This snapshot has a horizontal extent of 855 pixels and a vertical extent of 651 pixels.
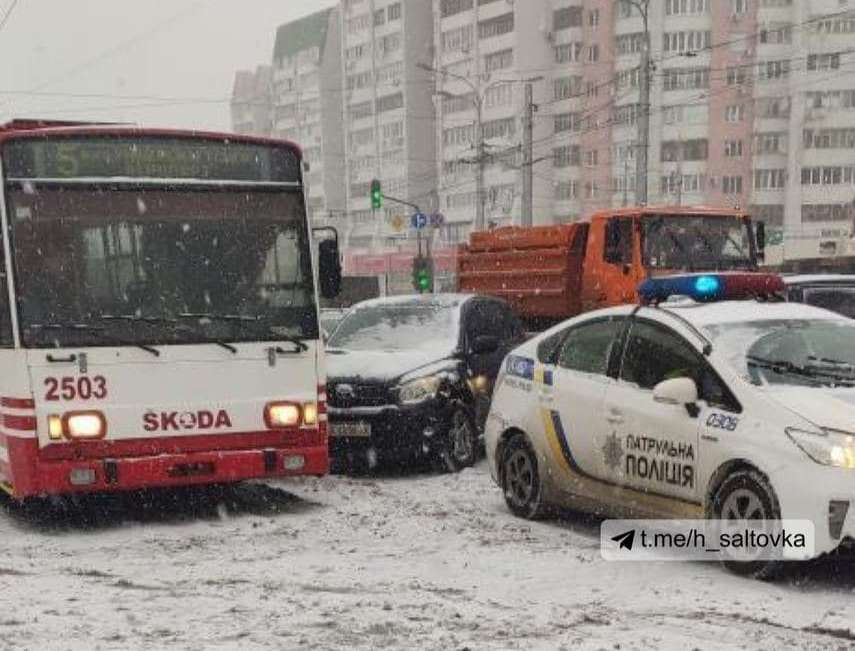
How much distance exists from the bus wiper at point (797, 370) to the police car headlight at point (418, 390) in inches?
165

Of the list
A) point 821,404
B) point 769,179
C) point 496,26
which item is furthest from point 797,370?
point 496,26

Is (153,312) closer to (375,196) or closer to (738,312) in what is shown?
(738,312)

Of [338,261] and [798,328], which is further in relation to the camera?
[338,261]

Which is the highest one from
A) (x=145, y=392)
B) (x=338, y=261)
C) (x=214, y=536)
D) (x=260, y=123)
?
(x=260, y=123)

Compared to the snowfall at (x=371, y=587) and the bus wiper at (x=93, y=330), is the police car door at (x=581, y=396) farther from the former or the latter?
the bus wiper at (x=93, y=330)

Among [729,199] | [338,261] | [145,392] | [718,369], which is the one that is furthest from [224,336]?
[729,199]

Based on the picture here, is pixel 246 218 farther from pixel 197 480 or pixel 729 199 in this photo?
pixel 729 199

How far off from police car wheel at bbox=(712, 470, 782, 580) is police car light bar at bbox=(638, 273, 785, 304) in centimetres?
153

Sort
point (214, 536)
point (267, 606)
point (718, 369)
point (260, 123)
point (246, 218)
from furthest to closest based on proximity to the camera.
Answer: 1. point (260, 123)
2. point (246, 218)
3. point (214, 536)
4. point (718, 369)
5. point (267, 606)

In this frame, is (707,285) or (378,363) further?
(378,363)

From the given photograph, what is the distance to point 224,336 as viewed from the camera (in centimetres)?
794

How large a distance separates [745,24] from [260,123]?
77.9 metres

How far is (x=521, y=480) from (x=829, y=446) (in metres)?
2.82

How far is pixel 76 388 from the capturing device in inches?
294
